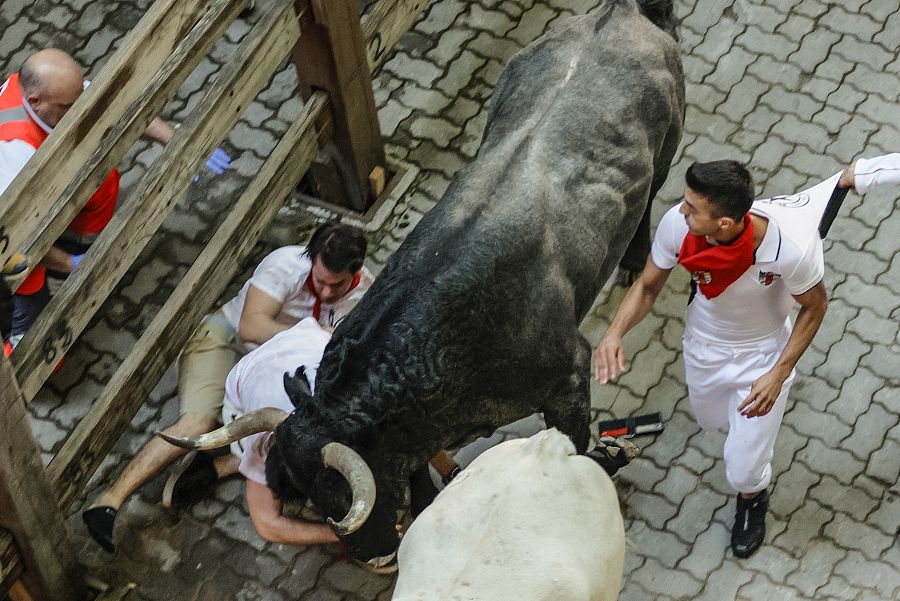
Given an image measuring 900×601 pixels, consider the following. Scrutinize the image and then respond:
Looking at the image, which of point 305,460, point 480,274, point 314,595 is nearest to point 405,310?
point 480,274

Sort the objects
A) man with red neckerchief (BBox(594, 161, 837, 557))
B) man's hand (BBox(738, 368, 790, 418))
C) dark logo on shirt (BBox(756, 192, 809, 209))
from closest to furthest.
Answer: man with red neckerchief (BBox(594, 161, 837, 557)) → dark logo on shirt (BBox(756, 192, 809, 209)) → man's hand (BBox(738, 368, 790, 418))

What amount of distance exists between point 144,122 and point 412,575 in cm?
325

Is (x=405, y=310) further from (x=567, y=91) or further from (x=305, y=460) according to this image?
(x=567, y=91)

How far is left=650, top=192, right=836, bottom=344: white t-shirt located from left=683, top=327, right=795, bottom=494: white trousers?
2.2 inches

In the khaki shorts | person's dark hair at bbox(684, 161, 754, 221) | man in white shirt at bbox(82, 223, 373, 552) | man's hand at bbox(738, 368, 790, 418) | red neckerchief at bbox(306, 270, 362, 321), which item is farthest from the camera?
the khaki shorts

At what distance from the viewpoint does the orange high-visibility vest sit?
18.7ft

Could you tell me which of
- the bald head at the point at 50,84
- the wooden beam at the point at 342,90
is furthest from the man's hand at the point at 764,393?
the bald head at the point at 50,84

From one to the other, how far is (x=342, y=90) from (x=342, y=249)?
48.5 inches

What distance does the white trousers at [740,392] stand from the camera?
523 cm

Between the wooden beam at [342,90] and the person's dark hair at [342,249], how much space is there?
3.56ft

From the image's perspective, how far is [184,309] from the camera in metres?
5.86

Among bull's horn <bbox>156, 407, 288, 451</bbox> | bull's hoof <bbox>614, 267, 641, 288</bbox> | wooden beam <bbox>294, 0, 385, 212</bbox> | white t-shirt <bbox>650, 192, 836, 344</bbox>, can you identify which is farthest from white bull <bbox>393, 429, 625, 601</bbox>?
bull's hoof <bbox>614, 267, 641, 288</bbox>

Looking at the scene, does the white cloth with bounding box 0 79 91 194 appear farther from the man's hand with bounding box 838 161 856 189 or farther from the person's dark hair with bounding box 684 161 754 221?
the man's hand with bounding box 838 161 856 189

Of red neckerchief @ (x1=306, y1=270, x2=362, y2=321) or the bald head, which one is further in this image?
red neckerchief @ (x1=306, y1=270, x2=362, y2=321)
